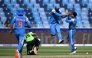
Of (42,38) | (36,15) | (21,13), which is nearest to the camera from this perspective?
(21,13)

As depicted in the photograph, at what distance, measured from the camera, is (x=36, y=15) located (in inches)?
1084

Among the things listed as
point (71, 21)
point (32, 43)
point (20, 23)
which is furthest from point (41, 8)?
point (20, 23)

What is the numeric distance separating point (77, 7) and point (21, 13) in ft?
52.5

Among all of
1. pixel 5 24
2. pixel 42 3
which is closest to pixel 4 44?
pixel 5 24

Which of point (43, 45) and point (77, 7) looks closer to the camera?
point (43, 45)

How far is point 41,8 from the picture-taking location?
91.6ft

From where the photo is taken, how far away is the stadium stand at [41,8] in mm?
27125

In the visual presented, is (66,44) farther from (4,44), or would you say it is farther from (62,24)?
(4,44)

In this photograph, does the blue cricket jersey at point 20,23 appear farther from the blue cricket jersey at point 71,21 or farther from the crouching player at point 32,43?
the blue cricket jersey at point 71,21

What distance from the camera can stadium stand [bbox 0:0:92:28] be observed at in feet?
89.0

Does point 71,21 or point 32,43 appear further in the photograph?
point 71,21

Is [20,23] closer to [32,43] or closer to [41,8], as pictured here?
[32,43]

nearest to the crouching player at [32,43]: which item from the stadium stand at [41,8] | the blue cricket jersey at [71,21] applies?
the blue cricket jersey at [71,21]

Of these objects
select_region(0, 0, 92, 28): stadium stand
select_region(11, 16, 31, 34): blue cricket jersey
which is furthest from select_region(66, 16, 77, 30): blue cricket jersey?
select_region(0, 0, 92, 28): stadium stand
